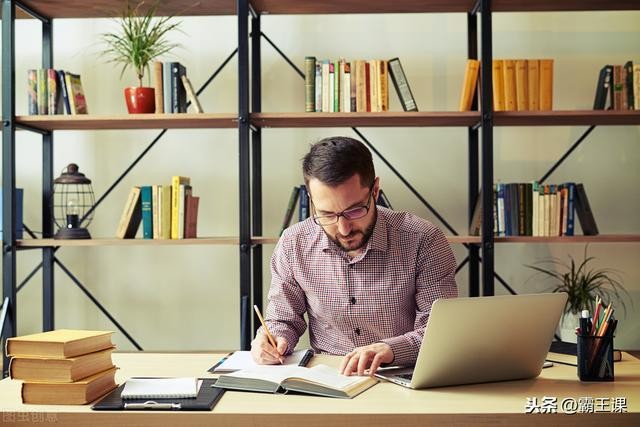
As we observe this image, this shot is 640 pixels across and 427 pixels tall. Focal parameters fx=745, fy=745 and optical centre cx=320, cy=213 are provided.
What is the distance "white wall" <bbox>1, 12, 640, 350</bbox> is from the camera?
11.2 ft

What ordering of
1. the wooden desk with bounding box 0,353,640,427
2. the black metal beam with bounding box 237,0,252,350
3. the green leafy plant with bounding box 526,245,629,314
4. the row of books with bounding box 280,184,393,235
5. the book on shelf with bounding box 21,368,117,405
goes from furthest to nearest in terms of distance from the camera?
the green leafy plant with bounding box 526,245,629,314 → the row of books with bounding box 280,184,393,235 → the black metal beam with bounding box 237,0,252,350 → the book on shelf with bounding box 21,368,117,405 → the wooden desk with bounding box 0,353,640,427

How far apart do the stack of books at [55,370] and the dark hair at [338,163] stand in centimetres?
75

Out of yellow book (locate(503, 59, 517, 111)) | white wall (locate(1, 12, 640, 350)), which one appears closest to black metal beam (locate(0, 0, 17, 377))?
white wall (locate(1, 12, 640, 350))

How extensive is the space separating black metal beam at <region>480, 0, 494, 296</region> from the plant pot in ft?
4.42

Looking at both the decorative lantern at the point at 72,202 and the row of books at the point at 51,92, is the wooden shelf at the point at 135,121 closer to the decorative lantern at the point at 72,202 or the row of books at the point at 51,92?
the row of books at the point at 51,92

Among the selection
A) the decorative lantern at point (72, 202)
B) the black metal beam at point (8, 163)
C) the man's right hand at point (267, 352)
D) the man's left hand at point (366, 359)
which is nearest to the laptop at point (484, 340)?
the man's left hand at point (366, 359)

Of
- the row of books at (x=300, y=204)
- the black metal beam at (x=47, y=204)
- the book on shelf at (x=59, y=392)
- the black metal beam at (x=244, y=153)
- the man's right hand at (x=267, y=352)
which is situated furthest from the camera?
the black metal beam at (x=47, y=204)

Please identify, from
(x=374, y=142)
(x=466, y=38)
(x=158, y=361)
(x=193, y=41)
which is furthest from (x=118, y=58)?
(x=158, y=361)

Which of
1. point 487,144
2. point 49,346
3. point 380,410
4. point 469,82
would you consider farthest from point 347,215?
point 469,82

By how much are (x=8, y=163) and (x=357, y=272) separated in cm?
163

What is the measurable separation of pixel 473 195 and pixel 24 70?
217 centimetres

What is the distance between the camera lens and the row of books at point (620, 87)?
3.04 meters

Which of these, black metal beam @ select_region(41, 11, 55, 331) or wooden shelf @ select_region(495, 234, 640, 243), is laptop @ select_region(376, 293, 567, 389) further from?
black metal beam @ select_region(41, 11, 55, 331)

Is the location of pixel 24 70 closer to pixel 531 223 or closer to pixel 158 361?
pixel 158 361
